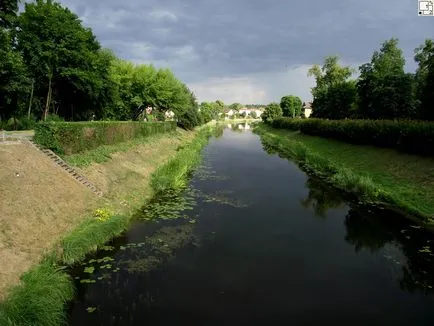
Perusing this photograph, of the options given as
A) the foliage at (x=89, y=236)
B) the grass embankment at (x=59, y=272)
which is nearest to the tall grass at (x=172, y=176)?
the grass embankment at (x=59, y=272)

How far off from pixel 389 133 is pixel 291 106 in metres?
110

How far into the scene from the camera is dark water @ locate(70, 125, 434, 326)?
10164 mm

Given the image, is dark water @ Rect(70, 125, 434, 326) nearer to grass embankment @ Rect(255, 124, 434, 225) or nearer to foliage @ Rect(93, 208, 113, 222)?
foliage @ Rect(93, 208, 113, 222)

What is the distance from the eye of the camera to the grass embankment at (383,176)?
65.5ft

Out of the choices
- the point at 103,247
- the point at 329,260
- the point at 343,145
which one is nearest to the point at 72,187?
the point at 103,247

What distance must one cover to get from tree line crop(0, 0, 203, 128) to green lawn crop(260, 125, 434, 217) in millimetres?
34045

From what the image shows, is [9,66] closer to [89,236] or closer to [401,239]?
[89,236]

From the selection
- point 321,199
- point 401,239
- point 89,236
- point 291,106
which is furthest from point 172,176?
point 291,106

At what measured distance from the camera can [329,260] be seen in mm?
14117

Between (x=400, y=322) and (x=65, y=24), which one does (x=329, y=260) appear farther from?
(x=65, y=24)

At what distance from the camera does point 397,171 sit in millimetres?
25453

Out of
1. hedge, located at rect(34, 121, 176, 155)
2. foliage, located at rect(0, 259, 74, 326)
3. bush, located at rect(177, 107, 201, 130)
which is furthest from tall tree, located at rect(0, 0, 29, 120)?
bush, located at rect(177, 107, 201, 130)

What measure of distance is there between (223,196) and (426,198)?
12.2 m

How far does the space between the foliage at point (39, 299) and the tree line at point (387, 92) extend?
1703 inches
